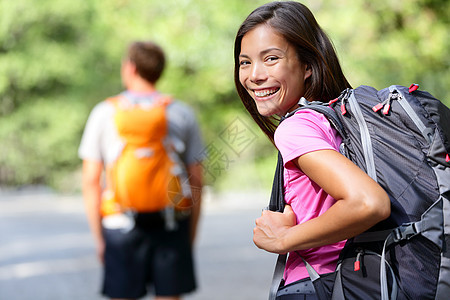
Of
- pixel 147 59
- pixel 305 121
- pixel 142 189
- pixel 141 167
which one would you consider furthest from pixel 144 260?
pixel 305 121

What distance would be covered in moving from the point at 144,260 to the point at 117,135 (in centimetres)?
76

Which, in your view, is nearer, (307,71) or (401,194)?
(401,194)

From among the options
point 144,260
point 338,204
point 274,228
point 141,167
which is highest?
point 338,204

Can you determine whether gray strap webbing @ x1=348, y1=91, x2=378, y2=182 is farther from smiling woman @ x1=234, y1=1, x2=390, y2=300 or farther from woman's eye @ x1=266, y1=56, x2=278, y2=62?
woman's eye @ x1=266, y1=56, x2=278, y2=62

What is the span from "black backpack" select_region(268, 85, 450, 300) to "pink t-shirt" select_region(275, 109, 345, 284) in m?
0.04

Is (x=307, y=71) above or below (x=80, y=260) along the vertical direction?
above

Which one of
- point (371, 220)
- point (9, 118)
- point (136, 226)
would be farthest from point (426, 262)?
point (9, 118)

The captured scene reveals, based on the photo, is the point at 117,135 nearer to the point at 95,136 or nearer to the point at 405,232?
the point at 95,136

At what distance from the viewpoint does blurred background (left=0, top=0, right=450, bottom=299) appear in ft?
32.7

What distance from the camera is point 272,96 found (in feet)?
7.17

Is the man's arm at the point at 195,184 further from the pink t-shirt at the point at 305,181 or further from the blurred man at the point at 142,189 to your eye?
the pink t-shirt at the point at 305,181

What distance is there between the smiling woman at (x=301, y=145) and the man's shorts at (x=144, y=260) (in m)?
2.01

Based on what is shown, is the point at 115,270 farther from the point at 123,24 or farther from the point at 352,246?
the point at 123,24

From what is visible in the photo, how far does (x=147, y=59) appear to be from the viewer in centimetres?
453
